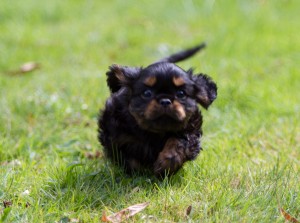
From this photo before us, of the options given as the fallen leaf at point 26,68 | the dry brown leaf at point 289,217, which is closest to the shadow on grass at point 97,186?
the dry brown leaf at point 289,217

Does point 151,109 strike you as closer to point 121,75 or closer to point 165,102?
point 165,102

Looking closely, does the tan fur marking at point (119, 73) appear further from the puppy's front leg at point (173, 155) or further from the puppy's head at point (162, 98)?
the puppy's front leg at point (173, 155)

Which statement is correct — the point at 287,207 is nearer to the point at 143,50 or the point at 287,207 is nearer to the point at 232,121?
the point at 232,121

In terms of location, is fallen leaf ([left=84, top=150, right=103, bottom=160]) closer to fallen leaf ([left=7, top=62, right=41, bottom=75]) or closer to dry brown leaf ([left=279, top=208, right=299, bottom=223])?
dry brown leaf ([left=279, top=208, right=299, bottom=223])

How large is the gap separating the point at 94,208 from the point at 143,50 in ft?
14.4

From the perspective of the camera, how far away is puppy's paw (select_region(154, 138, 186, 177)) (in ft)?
11.9

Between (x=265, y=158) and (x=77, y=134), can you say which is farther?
(x=77, y=134)

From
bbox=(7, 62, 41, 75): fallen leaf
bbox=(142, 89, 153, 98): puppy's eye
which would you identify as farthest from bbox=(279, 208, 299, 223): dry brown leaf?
bbox=(7, 62, 41, 75): fallen leaf

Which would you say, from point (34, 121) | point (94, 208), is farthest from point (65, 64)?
point (94, 208)

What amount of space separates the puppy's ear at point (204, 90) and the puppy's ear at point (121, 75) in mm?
391

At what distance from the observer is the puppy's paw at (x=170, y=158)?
3.63 meters

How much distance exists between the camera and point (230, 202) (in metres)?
3.28

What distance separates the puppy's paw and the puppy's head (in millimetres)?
107

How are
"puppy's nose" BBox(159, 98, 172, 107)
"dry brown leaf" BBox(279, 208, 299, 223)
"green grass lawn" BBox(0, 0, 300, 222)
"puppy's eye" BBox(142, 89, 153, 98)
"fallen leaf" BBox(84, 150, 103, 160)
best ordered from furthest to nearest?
"fallen leaf" BBox(84, 150, 103, 160), "puppy's eye" BBox(142, 89, 153, 98), "puppy's nose" BBox(159, 98, 172, 107), "green grass lawn" BBox(0, 0, 300, 222), "dry brown leaf" BBox(279, 208, 299, 223)
